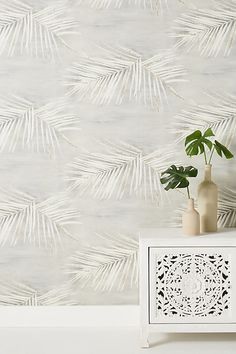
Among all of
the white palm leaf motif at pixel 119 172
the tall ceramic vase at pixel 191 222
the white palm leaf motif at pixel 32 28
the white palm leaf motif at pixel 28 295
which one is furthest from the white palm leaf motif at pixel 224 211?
the white palm leaf motif at pixel 32 28

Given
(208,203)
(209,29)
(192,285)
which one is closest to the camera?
(192,285)

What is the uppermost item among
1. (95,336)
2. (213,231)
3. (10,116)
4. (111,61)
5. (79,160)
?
(111,61)

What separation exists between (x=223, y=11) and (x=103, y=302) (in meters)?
→ 1.69

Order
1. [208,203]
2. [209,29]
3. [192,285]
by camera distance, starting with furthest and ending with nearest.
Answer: [209,29], [208,203], [192,285]

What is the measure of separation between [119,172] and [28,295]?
2.73 feet

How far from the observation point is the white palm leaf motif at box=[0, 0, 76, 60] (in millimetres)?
3035

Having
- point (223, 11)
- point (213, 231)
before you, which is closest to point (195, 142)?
point (213, 231)

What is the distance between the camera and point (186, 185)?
2807mm

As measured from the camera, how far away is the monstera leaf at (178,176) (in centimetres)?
280

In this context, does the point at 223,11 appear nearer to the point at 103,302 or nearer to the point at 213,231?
the point at 213,231

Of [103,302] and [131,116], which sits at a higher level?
[131,116]

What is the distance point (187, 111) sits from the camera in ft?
10.1

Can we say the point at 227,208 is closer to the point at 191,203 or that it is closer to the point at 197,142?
the point at 191,203

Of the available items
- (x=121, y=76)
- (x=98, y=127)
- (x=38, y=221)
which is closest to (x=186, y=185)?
(x=98, y=127)
